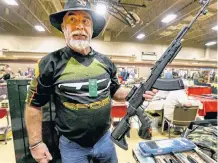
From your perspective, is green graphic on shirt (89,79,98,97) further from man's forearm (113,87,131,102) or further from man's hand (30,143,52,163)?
man's hand (30,143,52,163)

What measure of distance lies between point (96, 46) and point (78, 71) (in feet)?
33.4

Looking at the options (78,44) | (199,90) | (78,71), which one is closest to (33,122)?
(78,71)

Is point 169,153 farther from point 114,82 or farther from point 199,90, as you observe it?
point 199,90

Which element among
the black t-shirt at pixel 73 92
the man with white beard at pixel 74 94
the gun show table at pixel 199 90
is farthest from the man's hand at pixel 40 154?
the gun show table at pixel 199 90

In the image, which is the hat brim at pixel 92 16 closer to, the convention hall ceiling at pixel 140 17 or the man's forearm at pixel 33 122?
the man's forearm at pixel 33 122

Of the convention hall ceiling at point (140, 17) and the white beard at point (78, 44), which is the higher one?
the convention hall ceiling at point (140, 17)

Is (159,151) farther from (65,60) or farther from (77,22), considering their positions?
(77,22)

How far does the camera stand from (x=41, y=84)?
101cm

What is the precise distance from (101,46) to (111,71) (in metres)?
10.1

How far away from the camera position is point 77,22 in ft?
3.62

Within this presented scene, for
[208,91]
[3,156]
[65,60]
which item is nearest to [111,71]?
[65,60]

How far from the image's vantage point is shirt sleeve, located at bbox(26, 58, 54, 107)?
1012 mm

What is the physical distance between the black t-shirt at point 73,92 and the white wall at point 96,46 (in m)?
8.84

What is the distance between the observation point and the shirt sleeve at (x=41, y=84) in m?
1.01
